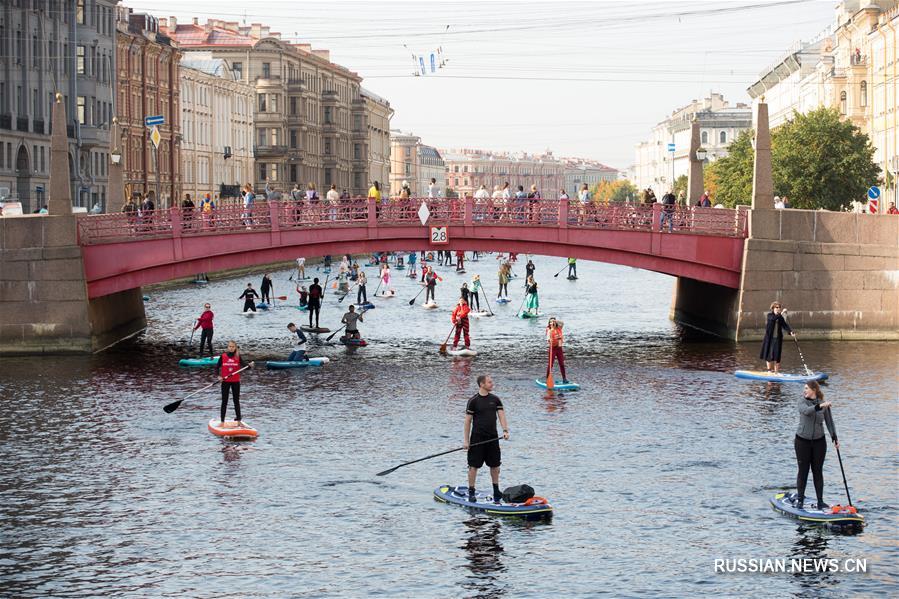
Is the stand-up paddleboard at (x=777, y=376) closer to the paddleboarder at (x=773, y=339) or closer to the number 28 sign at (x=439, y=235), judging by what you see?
the paddleboarder at (x=773, y=339)

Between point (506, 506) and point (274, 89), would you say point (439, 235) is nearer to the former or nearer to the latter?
point (506, 506)

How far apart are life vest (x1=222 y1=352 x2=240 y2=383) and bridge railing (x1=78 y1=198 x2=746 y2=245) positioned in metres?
19.4

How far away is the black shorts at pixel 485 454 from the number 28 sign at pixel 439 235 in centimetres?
2879

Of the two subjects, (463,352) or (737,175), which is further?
(737,175)

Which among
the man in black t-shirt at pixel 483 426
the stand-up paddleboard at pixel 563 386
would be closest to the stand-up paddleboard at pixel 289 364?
the stand-up paddleboard at pixel 563 386

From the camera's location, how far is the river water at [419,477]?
2303 centimetres

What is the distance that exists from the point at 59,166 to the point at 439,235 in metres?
12.7

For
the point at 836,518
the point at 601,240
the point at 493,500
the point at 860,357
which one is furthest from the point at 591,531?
the point at 601,240

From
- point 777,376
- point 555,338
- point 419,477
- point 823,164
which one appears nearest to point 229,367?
point 419,477

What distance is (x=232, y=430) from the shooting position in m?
34.6

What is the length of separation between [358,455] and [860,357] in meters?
22.0

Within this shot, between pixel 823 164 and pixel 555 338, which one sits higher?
pixel 823 164

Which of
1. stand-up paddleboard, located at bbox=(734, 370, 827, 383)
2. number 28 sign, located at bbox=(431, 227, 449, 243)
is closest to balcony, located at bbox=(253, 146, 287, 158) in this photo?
number 28 sign, located at bbox=(431, 227, 449, 243)

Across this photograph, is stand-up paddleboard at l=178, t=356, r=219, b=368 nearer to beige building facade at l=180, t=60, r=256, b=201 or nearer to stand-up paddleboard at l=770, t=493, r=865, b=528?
stand-up paddleboard at l=770, t=493, r=865, b=528
